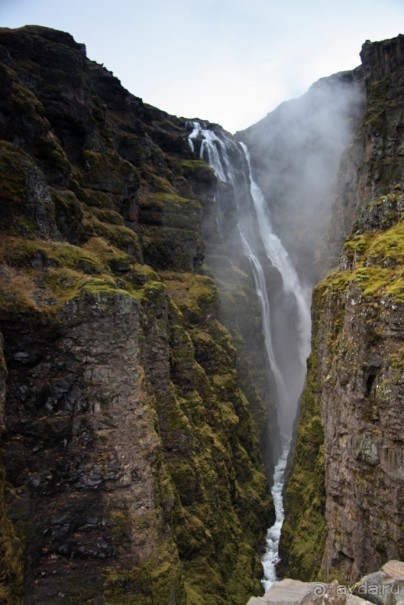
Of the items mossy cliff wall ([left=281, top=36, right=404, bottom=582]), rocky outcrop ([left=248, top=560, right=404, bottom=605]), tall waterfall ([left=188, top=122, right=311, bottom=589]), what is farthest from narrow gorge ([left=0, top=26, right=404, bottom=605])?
tall waterfall ([left=188, top=122, right=311, bottom=589])

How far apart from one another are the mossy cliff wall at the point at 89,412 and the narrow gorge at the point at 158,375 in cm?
10

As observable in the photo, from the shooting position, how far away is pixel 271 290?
81.7m

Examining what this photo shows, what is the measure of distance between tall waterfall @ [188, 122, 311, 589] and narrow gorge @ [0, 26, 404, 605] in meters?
5.99

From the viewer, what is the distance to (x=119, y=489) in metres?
23.1

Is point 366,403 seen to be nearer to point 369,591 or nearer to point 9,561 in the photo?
point 369,591

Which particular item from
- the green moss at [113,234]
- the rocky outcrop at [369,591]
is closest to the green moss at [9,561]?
the rocky outcrop at [369,591]

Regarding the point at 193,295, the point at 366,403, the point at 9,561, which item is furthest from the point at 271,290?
the point at 9,561

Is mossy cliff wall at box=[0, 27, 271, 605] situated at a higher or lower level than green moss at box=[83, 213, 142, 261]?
lower

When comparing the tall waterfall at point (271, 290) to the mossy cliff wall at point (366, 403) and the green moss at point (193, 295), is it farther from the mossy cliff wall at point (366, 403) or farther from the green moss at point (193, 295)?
the mossy cliff wall at point (366, 403)

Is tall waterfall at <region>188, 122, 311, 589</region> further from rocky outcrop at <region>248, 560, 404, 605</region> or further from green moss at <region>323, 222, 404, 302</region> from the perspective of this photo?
rocky outcrop at <region>248, 560, 404, 605</region>

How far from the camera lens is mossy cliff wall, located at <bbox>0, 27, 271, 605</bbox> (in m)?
21.7

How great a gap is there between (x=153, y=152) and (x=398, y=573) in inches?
2346

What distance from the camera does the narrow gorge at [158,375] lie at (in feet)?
64.6

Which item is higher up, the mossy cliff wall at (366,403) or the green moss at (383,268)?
the green moss at (383,268)
